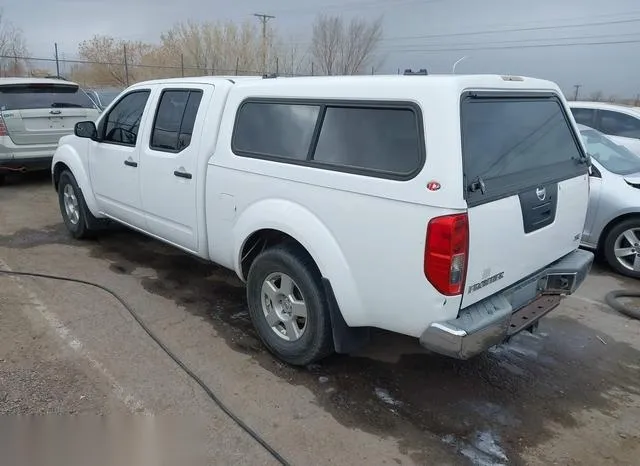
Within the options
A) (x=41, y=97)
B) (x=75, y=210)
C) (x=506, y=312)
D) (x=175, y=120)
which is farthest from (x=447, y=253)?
(x=41, y=97)

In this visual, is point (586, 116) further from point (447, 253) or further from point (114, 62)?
point (114, 62)

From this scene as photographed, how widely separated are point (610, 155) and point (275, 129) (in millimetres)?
4863

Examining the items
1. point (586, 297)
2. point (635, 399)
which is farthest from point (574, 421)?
point (586, 297)

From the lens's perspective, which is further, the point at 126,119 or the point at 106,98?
the point at 106,98

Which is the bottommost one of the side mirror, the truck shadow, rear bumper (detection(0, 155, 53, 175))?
the truck shadow

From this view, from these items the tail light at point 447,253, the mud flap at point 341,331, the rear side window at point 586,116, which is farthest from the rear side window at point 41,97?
the rear side window at point 586,116

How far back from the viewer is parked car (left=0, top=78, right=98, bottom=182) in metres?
8.14

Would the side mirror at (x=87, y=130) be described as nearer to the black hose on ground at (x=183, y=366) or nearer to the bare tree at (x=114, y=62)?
the black hose on ground at (x=183, y=366)

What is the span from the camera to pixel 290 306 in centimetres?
353

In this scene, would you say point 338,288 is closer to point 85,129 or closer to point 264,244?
point 264,244

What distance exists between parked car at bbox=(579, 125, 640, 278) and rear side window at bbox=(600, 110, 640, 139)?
355 centimetres

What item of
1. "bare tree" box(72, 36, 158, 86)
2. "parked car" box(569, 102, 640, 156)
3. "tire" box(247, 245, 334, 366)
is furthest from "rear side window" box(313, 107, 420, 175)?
"bare tree" box(72, 36, 158, 86)

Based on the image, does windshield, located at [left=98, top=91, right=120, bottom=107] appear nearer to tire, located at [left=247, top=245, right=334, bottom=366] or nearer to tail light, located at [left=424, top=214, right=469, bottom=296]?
tire, located at [left=247, top=245, right=334, bottom=366]

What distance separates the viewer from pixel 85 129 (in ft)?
17.6
